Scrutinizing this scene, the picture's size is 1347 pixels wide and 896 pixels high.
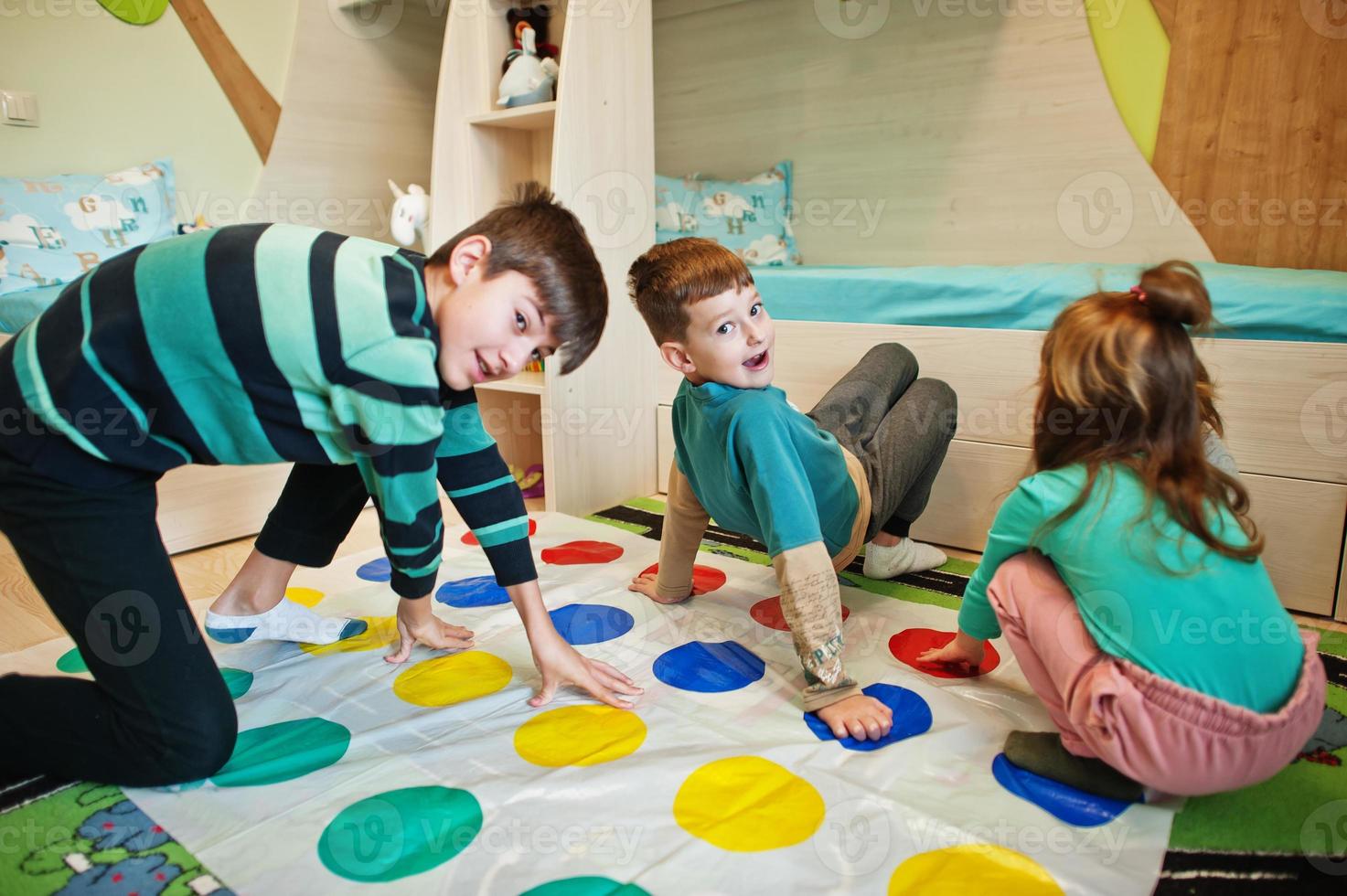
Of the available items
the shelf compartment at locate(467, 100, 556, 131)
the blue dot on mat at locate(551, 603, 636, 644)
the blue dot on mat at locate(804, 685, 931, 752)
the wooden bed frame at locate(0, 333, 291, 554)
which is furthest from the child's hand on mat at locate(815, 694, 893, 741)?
the shelf compartment at locate(467, 100, 556, 131)

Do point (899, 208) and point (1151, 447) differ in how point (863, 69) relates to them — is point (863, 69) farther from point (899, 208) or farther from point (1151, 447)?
point (1151, 447)

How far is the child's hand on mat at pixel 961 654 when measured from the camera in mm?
1088

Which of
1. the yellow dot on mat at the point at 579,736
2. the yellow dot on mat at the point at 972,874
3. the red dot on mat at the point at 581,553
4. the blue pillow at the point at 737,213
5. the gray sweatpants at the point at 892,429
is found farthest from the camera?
the blue pillow at the point at 737,213

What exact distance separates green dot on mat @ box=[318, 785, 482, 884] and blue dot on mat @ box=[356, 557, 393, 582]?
2.22 ft

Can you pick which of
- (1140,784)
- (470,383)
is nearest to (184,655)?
(470,383)

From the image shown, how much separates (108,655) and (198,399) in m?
0.26

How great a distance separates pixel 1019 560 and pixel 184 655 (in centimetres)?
Answer: 87

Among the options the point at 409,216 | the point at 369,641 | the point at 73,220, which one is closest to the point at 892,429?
the point at 369,641

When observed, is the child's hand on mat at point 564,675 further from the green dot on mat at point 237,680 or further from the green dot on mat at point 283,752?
the green dot on mat at point 237,680

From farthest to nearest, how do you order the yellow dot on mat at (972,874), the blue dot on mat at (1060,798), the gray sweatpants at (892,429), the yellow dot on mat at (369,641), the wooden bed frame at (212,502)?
1. the wooden bed frame at (212,502)
2. the gray sweatpants at (892,429)
3. the yellow dot on mat at (369,641)
4. the blue dot on mat at (1060,798)
5. the yellow dot on mat at (972,874)

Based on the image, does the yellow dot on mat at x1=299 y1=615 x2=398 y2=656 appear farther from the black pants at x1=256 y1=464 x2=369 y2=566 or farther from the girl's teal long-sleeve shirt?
the girl's teal long-sleeve shirt

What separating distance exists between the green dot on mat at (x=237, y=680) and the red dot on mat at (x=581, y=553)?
55 centimetres

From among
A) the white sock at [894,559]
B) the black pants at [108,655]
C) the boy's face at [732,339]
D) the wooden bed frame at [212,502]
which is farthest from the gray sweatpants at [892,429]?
the wooden bed frame at [212,502]

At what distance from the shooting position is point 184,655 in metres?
0.87
